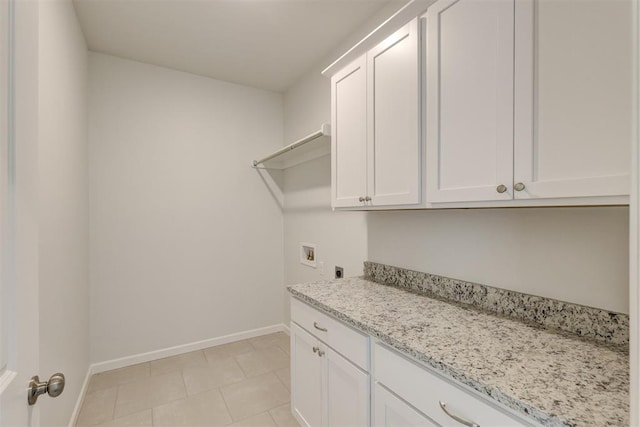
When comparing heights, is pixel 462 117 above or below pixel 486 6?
below

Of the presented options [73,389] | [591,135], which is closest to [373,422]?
[591,135]

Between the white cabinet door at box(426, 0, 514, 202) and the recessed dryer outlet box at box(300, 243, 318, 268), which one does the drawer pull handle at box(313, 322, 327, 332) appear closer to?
the white cabinet door at box(426, 0, 514, 202)

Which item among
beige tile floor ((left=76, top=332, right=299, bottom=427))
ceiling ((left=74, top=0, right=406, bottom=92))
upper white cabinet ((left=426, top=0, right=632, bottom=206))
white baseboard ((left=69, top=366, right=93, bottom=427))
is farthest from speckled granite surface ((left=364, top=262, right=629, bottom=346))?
white baseboard ((left=69, top=366, right=93, bottom=427))

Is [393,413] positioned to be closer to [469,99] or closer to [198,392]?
[469,99]

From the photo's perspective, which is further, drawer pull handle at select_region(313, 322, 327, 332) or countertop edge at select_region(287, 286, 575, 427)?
drawer pull handle at select_region(313, 322, 327, 332)

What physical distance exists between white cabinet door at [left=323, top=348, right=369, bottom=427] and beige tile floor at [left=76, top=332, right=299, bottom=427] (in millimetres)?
622

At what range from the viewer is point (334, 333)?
1.44m

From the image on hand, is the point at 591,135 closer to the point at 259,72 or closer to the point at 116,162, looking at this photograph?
the point at 259,72

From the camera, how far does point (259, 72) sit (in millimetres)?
2863

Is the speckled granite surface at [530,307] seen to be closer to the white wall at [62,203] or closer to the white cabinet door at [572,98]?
the white cabinet door at [572,98]

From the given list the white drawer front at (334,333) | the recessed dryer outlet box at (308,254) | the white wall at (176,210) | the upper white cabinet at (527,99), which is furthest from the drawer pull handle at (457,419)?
the white wall at (176,210)

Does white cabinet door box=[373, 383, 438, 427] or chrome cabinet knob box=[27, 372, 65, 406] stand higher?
chrome cabinet knob box=[27, 372, 65, 406]

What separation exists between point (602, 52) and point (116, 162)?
3017mm

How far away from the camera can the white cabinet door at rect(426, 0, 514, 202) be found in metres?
1.05
